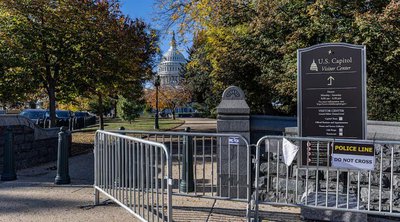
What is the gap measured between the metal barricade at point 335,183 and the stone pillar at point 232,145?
1.27 ft

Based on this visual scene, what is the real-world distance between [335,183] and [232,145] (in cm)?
175

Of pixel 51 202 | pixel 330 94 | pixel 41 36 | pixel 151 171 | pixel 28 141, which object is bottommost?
pixel 51 202

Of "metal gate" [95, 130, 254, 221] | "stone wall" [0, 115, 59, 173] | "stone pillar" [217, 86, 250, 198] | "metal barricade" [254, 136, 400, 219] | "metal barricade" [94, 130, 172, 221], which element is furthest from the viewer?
"stone wall" [0, 115, 59, 173]

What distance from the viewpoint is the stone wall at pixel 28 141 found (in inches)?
387

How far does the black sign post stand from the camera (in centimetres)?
552

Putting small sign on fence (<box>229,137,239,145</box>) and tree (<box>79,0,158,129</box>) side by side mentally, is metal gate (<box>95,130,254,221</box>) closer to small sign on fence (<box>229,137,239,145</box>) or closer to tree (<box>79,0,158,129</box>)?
small sign on fence (<box>229,137,239,145</box>)

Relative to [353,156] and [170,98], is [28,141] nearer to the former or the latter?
[353,156]

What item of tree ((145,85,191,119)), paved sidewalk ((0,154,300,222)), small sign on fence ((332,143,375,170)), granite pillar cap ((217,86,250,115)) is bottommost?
paved sidewalk ((0,154,300,222))

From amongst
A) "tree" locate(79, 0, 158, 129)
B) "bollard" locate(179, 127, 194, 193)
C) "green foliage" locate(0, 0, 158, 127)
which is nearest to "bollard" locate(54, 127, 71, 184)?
"bollard" locate(179, 127, 194, 193)

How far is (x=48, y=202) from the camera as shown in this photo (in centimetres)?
632

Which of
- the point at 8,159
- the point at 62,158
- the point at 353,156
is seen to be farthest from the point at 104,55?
the point at 353,156

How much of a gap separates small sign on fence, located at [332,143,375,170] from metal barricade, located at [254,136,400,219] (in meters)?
0.09

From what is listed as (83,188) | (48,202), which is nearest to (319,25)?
(83,188)

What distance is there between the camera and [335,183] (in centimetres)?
587
